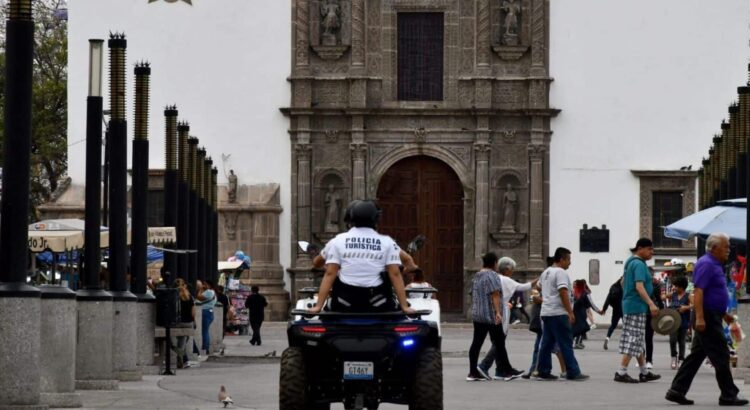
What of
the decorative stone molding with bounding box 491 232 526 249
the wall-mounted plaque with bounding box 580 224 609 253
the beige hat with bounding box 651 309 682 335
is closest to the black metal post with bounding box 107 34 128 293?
the beige hat with bounding box 651 309 682 335

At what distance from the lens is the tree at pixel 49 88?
75.3m

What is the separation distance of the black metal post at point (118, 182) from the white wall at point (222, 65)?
3295 cm

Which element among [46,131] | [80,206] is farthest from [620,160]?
[46,131]

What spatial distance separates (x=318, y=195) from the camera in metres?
62.8

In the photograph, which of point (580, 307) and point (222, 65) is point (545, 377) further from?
point (222, 65)

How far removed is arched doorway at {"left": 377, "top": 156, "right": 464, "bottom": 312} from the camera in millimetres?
62500

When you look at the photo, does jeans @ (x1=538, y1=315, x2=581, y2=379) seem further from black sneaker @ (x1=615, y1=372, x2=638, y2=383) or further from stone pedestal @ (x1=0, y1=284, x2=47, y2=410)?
stone pedestal @ (x1=0, y1=284, x2=47, y2=410)

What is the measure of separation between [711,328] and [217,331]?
21.9m

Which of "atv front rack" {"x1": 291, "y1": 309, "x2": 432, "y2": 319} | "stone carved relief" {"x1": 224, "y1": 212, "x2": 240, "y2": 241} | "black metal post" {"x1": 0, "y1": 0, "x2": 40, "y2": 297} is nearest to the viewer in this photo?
"atv front rack" {"x1": 291, "y1": 309, "x2": 432, "y2": 319}

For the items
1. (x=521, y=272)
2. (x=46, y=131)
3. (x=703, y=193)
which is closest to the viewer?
(x=703, y=193)

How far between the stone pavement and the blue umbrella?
2.07 meters

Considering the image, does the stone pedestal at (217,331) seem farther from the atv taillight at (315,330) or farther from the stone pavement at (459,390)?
the atv taillight at (315,330)

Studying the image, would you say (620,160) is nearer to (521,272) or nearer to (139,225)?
(521,272)

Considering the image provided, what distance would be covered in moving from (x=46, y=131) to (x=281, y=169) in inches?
593
